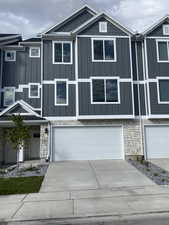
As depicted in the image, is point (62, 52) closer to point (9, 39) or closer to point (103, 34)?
point (103, 34)

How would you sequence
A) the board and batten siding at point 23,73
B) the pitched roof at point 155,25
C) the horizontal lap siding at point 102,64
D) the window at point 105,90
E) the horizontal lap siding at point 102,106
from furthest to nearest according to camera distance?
the board and batten siding at point 23,73 < the pitched roof at point 155,25 < the horizontal lap siding at point 102,64 < the window at point 105,90 < the horizontal lap siding at point 102,106

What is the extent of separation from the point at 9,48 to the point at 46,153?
9.47m

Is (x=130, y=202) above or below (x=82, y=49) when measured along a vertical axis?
below

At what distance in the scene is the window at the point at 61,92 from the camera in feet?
51.4

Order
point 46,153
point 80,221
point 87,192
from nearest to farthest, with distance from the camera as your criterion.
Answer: point 80,221
point 87,192
point 46,153

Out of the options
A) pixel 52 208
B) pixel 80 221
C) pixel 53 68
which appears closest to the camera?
pixel 80 221

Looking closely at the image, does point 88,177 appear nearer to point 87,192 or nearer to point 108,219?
point 87,192

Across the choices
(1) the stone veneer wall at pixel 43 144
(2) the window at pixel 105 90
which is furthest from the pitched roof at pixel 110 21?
(1) the stone veneer wall at pixel 43 144

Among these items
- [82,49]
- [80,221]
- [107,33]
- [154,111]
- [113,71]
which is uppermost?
[107,33]

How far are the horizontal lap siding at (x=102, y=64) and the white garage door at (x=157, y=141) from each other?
4.49 metres

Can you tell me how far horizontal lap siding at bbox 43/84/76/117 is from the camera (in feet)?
50.7

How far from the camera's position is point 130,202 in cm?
658

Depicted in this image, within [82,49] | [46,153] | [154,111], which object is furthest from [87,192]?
[82,49]

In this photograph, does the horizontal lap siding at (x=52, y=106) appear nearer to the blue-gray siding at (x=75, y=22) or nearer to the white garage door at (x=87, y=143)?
the white garage door at (x=87, y=143)
